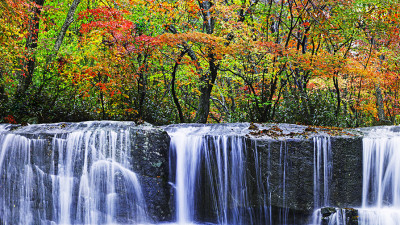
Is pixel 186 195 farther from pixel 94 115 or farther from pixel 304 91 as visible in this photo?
pixel 304 91

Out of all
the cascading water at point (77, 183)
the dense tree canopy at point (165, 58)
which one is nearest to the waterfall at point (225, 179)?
the cascading water at point (77, 183)

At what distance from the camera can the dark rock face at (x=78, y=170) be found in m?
6.65

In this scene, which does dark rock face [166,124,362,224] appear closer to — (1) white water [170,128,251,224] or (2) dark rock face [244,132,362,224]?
(2) dark rock face [244,132,362,224]

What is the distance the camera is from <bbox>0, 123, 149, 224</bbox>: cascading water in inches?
263

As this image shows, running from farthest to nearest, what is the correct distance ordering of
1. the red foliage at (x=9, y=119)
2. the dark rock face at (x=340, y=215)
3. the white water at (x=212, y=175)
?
the red foliage at (x=9, y=119), the white water at (x=212, y=175), the dark rock face at (x=340, y=215)

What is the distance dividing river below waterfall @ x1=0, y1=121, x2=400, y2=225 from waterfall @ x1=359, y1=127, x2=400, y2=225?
0.02 meters

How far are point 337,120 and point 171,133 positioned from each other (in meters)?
6.00

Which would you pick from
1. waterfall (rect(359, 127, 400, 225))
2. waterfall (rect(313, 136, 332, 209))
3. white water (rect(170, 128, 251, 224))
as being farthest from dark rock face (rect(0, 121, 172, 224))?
waterfall (rect(359, 127, 400, 225))

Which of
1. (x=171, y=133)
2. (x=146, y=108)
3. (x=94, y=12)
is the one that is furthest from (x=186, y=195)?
(x=94, y=12)

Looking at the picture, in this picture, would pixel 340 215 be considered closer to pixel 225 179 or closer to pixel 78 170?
pixel 225 179

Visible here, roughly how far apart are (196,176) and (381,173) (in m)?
4.37

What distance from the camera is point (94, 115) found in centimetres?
1037

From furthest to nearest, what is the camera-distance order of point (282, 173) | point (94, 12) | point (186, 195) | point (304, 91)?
point (304, 91), point (94, 12), point (186, 195), point (282, 173)

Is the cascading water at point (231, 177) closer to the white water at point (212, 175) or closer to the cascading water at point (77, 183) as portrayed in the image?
the white water at point (212, 175)
